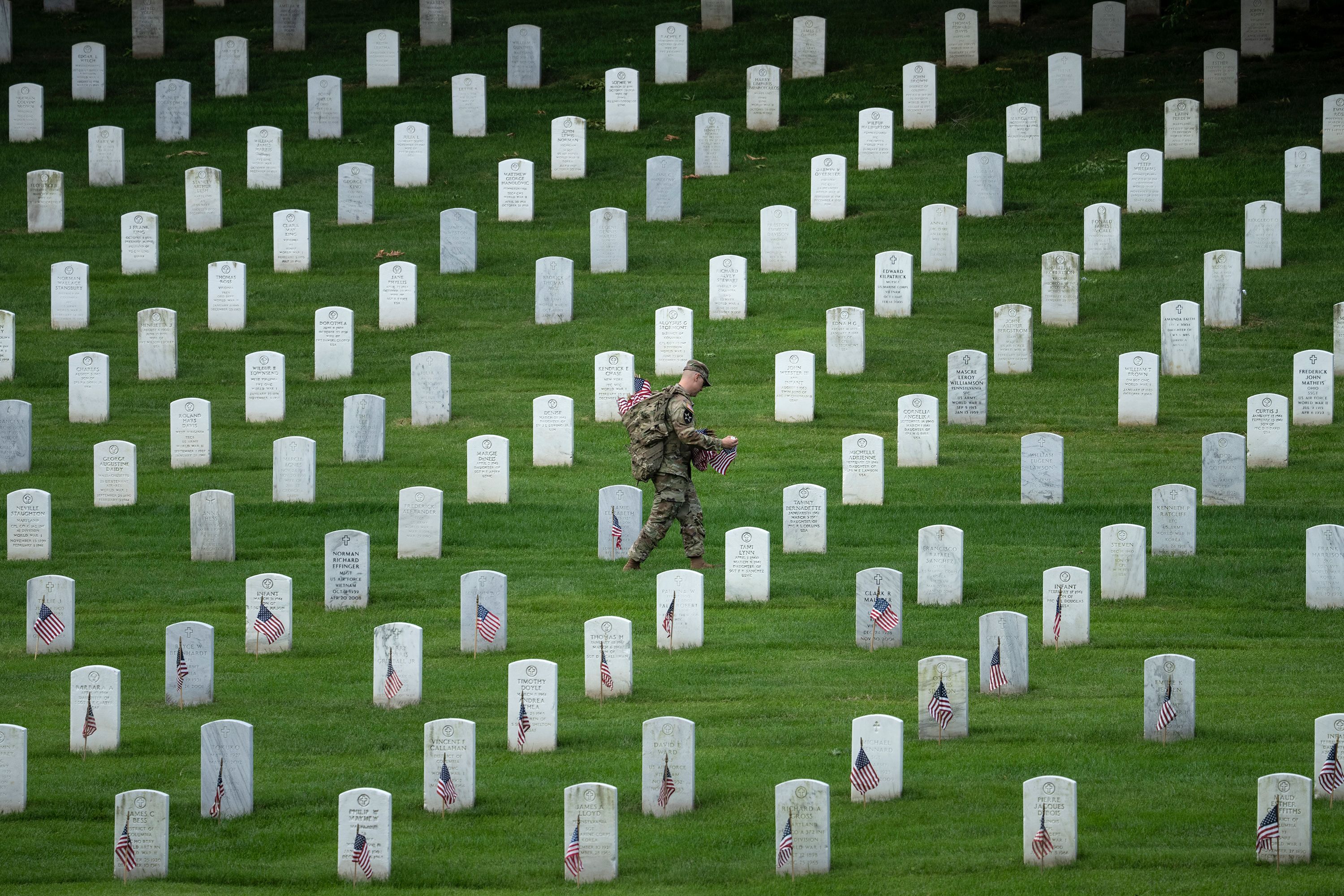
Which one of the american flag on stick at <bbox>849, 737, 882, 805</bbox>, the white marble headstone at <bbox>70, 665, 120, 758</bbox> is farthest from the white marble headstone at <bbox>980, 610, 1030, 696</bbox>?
the white marble headstone at <bbox>70, 665, 120, 758</bbox>

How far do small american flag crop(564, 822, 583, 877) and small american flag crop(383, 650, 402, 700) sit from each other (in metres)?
3.02

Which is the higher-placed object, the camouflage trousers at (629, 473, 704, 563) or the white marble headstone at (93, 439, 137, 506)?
the white marble headstone at (93, 439, 137, 506)

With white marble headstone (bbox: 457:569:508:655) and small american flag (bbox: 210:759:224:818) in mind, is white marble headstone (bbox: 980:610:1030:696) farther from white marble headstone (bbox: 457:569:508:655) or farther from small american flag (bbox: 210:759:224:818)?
small american flag (bbox: 210:759:224:818)

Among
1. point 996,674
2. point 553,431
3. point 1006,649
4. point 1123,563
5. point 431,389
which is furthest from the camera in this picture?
point 431,389

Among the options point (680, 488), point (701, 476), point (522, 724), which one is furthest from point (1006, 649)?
point (701, 476)

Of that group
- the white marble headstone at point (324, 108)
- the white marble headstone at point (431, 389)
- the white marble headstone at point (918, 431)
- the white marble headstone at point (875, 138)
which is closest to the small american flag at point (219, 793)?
the white marble headstone at point (918, 431)

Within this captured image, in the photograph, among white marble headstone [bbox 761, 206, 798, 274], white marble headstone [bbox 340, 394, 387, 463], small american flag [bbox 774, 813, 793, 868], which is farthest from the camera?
white marble headstone [bbox 761, 206, 798, 274]

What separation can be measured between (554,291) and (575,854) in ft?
46.6

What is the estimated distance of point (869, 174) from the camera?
27656 mm

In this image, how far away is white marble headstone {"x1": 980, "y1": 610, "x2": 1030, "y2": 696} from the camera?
1203 centimetres

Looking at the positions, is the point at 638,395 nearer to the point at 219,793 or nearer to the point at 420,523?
the point at 420,523

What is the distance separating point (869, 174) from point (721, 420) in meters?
8.75

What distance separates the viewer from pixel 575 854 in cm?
950

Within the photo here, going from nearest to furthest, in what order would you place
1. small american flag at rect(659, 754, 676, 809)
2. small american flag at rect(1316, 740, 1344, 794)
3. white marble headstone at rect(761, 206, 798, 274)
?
small american flag at rect(1316, 740, 1344, 794) → small american flag at rect(659, 754, 676, 809) → white marble headstone at rect(761, 206, 798, 274)
